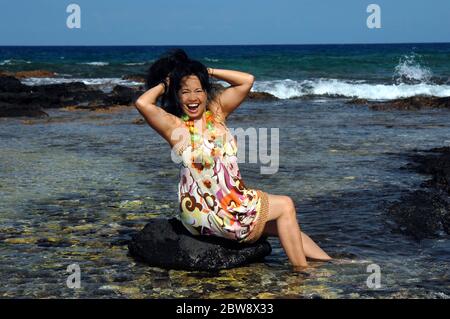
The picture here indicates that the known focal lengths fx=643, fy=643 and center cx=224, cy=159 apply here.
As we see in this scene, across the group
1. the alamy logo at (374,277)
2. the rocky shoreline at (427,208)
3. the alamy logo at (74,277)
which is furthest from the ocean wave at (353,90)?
the alamy logo at (74,277)

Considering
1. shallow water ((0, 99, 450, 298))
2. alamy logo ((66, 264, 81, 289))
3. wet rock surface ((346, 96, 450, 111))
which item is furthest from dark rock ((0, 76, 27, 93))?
alamy logo ((66, 264, 81, 289))

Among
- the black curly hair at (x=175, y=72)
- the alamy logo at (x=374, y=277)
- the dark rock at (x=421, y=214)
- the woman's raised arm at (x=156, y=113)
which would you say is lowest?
the alamy logo at (x=374, y=277)

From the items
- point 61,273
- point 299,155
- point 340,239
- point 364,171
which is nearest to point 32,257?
point 61,273

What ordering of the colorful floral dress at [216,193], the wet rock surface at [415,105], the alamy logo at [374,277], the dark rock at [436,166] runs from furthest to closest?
the wet rock surface at [415,105]
the dark rock at [436,166]
the colorful floral dress at [216,193]
the alamy logo at [374,277]

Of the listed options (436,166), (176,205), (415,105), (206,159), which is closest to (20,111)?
(415,105)

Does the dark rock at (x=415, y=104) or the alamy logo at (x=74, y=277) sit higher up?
the dark rock at (x=415, y=104)

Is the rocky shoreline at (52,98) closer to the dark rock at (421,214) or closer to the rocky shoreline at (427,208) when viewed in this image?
the rocky shoreline at (427,208)

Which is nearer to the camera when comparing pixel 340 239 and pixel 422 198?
pixel 340 239

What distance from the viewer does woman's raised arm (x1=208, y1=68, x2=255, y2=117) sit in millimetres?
5824

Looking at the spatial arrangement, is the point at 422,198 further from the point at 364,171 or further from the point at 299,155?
the point at 299,155

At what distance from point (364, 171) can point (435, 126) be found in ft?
23.8

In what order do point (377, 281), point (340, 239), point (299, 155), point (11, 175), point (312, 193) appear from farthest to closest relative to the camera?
point (299, 155), point (11, 175), point (312, 193), point (340, 239), point (377, 281)

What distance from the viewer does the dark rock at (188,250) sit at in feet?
18.9

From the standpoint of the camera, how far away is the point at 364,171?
10.5 m
